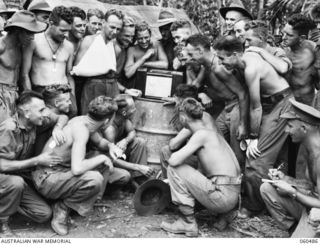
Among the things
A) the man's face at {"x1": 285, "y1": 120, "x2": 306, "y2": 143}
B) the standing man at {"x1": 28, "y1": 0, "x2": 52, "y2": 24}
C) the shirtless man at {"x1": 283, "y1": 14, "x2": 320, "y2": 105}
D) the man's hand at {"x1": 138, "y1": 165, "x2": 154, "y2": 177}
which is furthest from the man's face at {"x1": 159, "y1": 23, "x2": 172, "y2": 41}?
the man's face at {"x1": 285, "y1": 120, "x2": 306, "y2": 143}

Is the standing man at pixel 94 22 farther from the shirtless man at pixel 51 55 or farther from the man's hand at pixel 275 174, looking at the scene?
the man's hand at pixel 275 174

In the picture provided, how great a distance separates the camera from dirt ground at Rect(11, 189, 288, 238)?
4.90 meters

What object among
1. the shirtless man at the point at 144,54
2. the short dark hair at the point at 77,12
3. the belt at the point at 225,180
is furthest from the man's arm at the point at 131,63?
the belt at the point at 225,180

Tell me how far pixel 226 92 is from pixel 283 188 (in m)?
1.77

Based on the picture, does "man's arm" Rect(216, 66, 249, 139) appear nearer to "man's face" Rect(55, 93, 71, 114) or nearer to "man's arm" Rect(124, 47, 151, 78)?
"man's arm" Rect(124, 47, 151, 78)

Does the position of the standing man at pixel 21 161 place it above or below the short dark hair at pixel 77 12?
below

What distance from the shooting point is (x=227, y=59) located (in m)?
5.36

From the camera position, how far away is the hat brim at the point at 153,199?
523 cm

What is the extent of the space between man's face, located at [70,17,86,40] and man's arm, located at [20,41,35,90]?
75 cm

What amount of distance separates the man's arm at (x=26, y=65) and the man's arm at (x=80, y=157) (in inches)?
45.6

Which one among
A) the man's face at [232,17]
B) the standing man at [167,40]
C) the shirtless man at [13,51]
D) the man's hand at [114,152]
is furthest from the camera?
the man's face at [232,17]

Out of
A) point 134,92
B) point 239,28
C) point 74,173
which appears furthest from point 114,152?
point 239,28

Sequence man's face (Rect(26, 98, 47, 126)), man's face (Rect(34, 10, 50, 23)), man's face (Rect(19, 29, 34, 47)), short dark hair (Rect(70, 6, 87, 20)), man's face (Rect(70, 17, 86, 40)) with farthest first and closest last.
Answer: man's face (Rect(34, 10, 50, 23)) → man's face (Rect(70, 17, 86, 40)) → short dark hair (Rect(70, 6, 87, 20)) → man's face (Rect(19, 29, 34, 47)) → man's face (Rect(26, 98, 47, 126))

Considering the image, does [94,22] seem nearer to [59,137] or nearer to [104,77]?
[104,77]
